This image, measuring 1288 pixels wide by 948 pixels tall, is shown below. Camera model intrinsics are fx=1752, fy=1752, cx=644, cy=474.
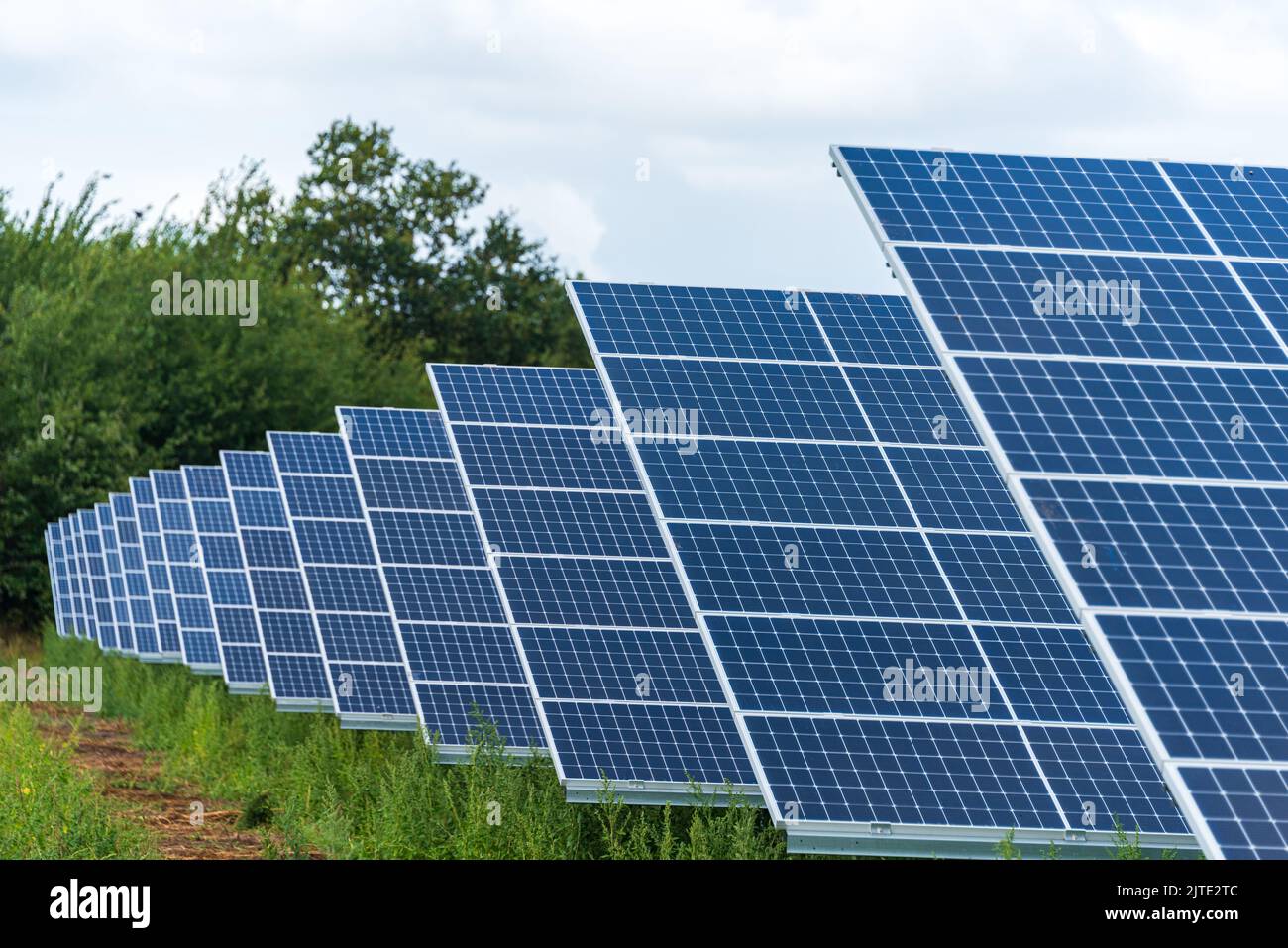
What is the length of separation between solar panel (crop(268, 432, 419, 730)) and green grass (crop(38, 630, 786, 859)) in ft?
1.97

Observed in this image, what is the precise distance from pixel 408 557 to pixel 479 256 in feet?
172

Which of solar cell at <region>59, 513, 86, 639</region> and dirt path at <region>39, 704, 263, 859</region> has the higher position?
solar cell at <region>59, 513, 86, 639</region>

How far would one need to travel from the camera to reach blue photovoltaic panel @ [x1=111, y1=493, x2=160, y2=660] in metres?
36.3

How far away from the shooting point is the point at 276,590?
26.3m

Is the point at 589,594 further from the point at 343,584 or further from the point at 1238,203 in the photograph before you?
the point at 343,584

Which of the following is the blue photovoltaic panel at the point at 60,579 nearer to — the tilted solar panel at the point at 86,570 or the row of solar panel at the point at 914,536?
the tilted solar panel at the point at 86,570

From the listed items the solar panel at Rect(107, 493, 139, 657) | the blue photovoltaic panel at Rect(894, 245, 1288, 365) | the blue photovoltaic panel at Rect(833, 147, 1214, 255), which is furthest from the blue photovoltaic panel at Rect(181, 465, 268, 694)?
the blue photovoltaic panel at Rect(894, 245, 1288, 365)

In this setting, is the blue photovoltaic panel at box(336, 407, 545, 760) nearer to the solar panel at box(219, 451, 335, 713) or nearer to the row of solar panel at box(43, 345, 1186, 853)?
the row of solar panel at box(43, 345, 1186, 853)

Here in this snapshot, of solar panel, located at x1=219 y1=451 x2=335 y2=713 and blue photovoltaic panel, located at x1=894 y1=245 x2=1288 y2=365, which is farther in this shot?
solar panel, located at x1=219 y1=451 x2=335 y2=713

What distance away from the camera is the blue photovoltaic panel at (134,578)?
36.3m

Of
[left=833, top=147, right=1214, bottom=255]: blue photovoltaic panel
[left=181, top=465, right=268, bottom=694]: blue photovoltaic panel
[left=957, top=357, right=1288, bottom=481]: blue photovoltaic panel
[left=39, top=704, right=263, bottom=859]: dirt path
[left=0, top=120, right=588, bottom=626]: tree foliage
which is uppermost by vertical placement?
[left=0, top=120, right=588, bottom=626]: tree foliage

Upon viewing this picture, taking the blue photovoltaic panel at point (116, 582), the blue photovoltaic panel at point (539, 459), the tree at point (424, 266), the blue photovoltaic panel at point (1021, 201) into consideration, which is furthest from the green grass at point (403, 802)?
the tree at point (424, 266)

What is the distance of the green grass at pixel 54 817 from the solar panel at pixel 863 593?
537 cm

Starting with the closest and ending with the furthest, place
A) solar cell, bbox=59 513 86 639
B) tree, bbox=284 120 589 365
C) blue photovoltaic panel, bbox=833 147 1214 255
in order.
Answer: blue photovoltaic panel, bbox=833 147 1214 255, solar cell, bbox=59 513 86 639, tree, bbox=284 120 589 365
